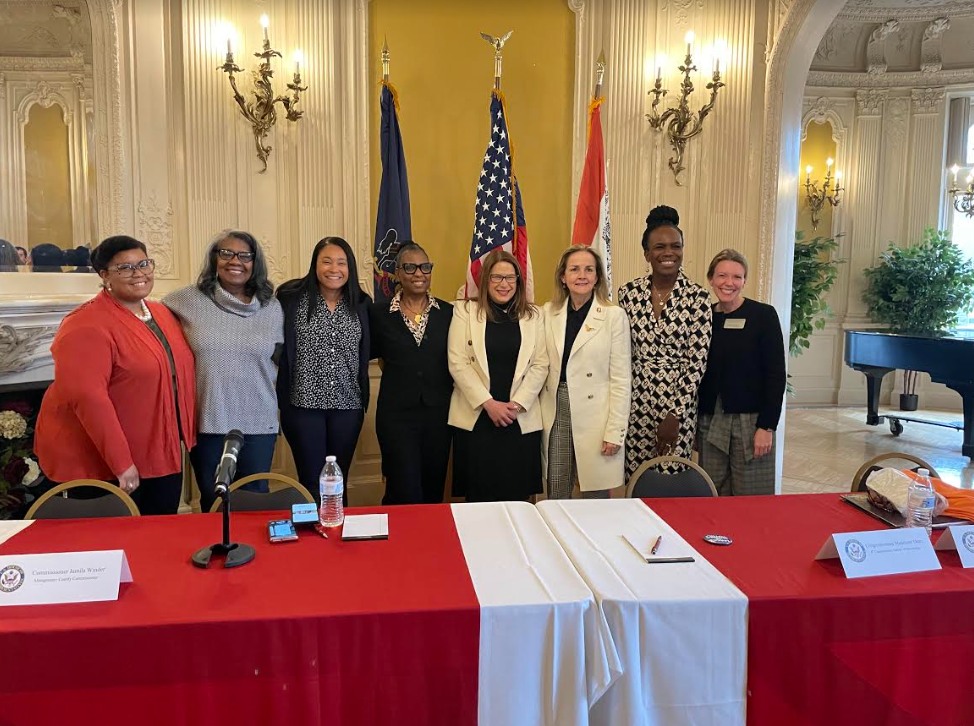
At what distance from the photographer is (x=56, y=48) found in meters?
3.95

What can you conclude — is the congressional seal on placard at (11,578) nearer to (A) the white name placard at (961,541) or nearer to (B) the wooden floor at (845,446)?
(A) the white name placard at (961,541)

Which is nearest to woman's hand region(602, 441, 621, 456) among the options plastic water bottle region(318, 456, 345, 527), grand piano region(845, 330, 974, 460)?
plastic water bottle region(318, 456, 345, 527)

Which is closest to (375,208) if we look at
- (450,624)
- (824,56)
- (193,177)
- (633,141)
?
(193,177)

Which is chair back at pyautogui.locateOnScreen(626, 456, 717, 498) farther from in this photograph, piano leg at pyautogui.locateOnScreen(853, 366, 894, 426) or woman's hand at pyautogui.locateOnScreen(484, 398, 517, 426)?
piano leg at pyautogui.locateOnScreen(853, 366, 894, 426)

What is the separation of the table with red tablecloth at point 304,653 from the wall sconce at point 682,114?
11.5ft

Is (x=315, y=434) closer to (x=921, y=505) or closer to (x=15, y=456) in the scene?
(x=15, y=456)

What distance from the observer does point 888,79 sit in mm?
8227

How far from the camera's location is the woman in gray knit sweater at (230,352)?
2.79 m

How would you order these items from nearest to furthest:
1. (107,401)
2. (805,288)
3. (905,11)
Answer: (107,401) < (805,288) < (905,11)

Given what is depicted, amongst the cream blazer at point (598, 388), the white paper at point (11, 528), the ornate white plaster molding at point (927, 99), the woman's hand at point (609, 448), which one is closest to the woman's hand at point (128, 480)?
the white paper at point (11, 528)

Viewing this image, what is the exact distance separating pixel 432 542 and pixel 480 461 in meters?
1.18

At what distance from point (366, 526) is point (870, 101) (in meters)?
8.68

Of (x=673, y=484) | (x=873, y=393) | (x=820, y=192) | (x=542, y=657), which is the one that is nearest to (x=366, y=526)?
(x=542, y=657)

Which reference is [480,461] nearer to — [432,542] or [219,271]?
[432,542]
